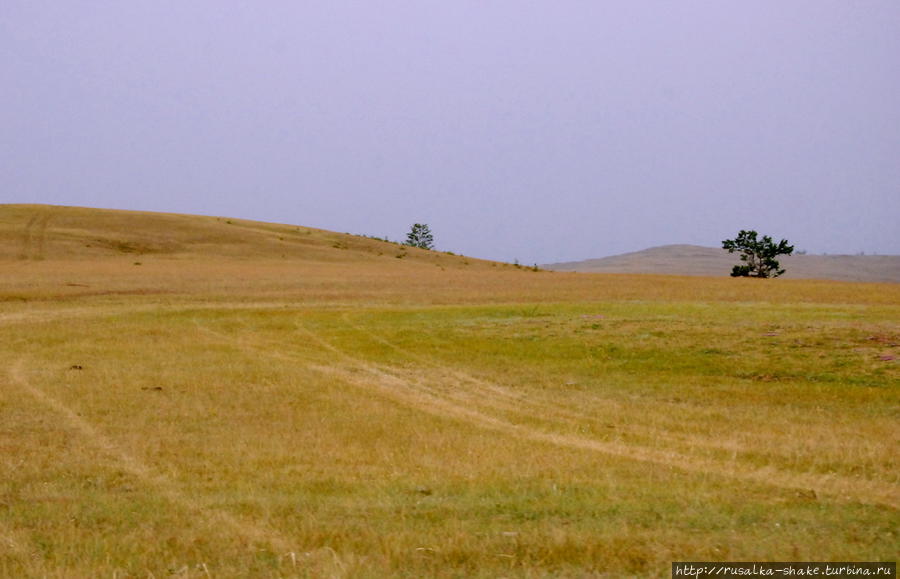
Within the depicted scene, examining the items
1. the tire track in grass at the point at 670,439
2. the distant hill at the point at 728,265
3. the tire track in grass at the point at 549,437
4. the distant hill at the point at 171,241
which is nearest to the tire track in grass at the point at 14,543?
the tire track in grass at the point at 549,437

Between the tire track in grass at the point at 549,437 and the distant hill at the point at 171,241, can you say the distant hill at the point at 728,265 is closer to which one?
the distant hill at the point at 171,241

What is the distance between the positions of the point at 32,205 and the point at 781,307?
7676 centimetres

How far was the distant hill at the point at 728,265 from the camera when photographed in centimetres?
13588

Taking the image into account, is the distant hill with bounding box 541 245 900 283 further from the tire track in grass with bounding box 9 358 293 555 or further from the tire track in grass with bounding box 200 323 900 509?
the tire track in grass with bounding box 9 358 293 555

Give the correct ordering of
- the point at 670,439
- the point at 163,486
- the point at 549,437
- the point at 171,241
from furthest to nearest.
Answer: the point at 171,241
the point at 549,437
the point at 670,439
the point at 163,486

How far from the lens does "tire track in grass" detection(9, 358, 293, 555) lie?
25.5ft

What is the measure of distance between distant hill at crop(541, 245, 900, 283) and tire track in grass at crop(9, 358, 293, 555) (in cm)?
12364

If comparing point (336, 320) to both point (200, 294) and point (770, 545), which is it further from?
point (770, 545)

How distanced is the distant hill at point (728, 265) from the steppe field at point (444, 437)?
10900 centimetres

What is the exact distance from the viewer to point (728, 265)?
160m

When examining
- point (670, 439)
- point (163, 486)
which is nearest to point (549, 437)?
point (670, 439)

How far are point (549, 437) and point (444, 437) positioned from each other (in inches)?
61.1

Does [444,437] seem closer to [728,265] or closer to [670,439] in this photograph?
[670,439]

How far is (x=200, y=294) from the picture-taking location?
1524 inches
